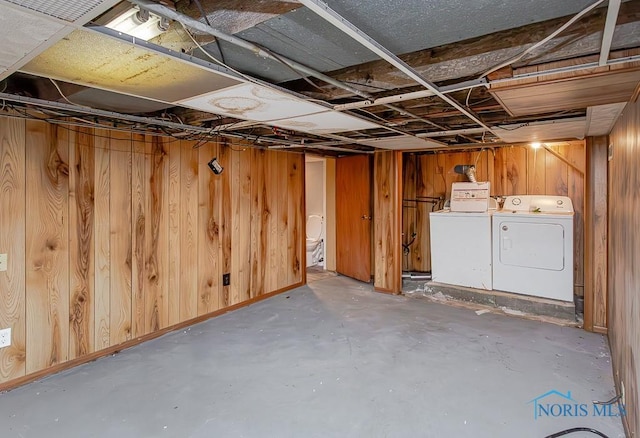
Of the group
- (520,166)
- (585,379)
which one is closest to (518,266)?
(520,166)

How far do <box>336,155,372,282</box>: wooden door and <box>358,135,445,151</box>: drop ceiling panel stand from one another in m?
0.96

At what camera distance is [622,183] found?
81.1 inches

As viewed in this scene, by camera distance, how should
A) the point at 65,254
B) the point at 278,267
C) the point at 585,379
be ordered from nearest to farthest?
the point at 585,379 → the point at 65,254 → the point at 278,267

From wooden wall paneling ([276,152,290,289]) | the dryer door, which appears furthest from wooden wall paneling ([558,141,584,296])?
wooden wall paneling ([276,152,290,289])

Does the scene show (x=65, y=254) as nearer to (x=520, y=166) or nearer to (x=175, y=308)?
(x=175, y=308)

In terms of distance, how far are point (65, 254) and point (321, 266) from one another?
4.04 m

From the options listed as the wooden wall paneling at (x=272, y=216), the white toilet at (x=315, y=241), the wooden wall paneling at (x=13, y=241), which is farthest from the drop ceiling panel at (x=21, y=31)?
the white toilet at (x=315, y=241)

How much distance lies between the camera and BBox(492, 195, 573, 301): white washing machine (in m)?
3.60

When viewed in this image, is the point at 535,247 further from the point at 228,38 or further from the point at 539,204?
the point at 228,38

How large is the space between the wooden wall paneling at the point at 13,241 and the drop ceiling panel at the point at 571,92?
9.34 ft

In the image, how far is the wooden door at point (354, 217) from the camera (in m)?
5.04

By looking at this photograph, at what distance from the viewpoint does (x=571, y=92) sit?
1.83 metres

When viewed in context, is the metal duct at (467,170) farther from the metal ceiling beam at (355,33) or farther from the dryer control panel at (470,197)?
the metal ceiling beam at (355,33)

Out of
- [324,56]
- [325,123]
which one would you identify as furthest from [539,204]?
[324,56]
